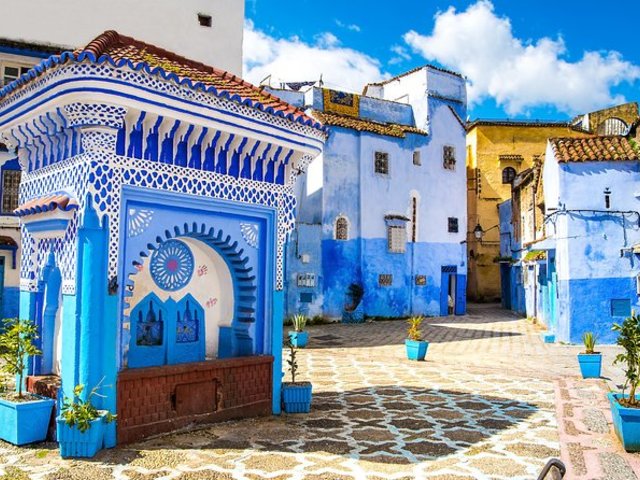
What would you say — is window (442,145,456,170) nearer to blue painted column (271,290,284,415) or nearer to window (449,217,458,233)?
window (449,217,458,233)

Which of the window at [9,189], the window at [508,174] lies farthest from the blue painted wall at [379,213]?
the window at [9,189]

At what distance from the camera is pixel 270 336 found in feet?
28.8

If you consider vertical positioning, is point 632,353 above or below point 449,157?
below

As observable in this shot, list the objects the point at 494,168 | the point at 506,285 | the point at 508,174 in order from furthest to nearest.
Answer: the point at 494,168 < the point at 508,174 < the point at 506,285

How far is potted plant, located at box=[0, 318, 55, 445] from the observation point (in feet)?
22.3

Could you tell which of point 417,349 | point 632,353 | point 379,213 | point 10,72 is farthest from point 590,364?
point 10,72

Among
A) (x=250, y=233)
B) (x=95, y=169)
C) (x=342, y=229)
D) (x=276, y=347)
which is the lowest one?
(x=276, y=347)

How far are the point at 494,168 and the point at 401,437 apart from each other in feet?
96.8

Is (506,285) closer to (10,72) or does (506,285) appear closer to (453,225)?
(453,225)

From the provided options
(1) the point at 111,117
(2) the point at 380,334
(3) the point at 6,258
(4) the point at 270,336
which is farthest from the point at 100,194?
(2) the point at 380,334

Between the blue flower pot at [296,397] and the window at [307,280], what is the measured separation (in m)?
14.1

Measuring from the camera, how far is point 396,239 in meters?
25.1

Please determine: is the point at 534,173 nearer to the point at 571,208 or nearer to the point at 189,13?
the point at 571,208

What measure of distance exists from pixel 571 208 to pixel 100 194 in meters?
15.4
